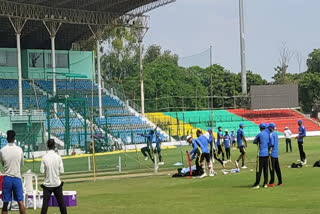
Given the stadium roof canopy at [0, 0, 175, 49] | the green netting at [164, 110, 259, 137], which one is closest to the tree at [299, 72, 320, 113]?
the green netting at [164, 110, 259, 137]

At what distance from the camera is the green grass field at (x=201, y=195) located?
637 inches

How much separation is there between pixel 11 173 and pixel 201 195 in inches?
266

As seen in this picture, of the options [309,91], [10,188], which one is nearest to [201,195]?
[10,188]

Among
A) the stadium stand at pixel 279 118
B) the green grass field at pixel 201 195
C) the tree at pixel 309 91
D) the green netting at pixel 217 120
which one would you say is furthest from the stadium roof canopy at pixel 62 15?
the tree at pixel 309 91

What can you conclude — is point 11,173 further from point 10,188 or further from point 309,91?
point 309,91

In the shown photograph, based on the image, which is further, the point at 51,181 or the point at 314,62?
the point at 314,62

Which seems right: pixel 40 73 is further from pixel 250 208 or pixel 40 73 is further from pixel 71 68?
pixel 250 208

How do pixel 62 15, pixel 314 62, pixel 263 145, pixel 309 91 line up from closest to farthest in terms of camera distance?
1. pixel 263 145
2. pixel 62 15
3. pixel 309 91
4. pixel 314 62

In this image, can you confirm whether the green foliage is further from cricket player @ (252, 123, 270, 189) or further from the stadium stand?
cricket player @ (252, 123, 270, 189)

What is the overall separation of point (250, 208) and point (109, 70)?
8646cm

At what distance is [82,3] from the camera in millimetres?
62469

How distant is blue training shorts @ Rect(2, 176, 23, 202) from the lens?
14391mm

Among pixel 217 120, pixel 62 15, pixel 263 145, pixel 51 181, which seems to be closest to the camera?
pixel 51 181

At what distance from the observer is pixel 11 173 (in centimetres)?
1438
